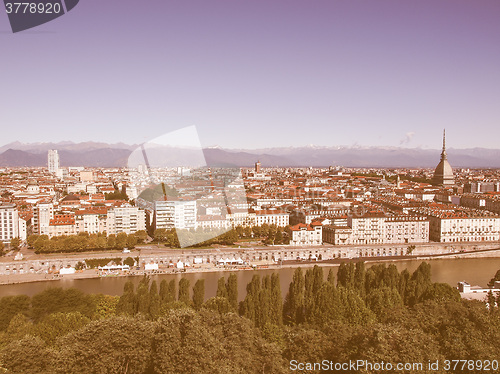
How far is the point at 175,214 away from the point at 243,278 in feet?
14.0

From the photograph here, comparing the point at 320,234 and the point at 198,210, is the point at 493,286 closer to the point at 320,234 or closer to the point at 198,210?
the point at 320,234

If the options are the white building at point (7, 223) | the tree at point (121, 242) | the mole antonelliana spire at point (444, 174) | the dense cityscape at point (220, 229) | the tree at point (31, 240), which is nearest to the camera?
the dense cityscape at point (220, 229)

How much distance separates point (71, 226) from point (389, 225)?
887 centimetres

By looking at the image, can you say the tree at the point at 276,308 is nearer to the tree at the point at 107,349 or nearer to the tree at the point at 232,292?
the tree at the point at 232,292

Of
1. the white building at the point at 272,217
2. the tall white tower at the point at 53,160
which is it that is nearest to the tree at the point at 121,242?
the white building at the point at 272,217

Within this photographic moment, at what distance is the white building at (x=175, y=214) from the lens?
12.3 meters

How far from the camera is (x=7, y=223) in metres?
11.4

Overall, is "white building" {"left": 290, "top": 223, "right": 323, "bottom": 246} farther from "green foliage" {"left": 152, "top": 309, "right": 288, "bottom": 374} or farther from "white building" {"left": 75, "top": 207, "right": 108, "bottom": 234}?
"green foliage" {"left": 152, "top": 309, "right": 288, "bottom": 374}

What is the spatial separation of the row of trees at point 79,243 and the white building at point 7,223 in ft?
1.97

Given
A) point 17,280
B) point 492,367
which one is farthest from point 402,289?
point 17,280

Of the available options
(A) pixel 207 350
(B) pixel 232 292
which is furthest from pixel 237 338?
(B) pixel 232 292

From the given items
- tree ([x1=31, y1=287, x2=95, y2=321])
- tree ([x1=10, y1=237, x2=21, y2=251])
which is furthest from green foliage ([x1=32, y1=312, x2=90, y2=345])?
tree ([x1=10, y1=237, x2=21, y2=251])

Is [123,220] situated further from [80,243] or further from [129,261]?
[129,261]

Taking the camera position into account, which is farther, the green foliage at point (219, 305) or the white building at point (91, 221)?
the white building at point (91, 221)
